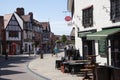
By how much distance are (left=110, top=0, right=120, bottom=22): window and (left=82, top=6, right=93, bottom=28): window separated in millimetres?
4151

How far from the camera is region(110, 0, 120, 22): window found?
20.2 metres

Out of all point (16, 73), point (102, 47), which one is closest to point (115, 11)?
point (102, 47)

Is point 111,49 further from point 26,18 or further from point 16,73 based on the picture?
point 26,18

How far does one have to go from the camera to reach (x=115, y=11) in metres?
20.6

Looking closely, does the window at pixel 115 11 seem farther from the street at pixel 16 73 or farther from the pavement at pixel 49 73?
the street at pixel 16 73

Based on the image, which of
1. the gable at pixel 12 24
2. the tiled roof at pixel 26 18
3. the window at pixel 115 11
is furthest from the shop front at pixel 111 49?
the tiled roof at pixel 26 18

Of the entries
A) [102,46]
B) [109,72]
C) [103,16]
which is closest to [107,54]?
[102,46]

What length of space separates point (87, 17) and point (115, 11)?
5771mm

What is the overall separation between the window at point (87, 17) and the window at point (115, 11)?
415 centimetres

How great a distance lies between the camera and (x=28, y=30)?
92.2m

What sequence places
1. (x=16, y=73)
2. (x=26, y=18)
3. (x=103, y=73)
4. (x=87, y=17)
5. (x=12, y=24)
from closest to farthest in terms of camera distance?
(x=103, y=73) → (x=16, y=73) → (x=87, y=17) → (x=12, y=24) → (x=26, y=18)

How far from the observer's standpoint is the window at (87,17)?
2530 cm

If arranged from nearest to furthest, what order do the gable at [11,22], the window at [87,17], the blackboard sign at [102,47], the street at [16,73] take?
the street at [16,73] → the blackboard sign at [102,47] → the window at [87,17] → the gable at [11,22]

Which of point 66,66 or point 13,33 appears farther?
point 13,33
